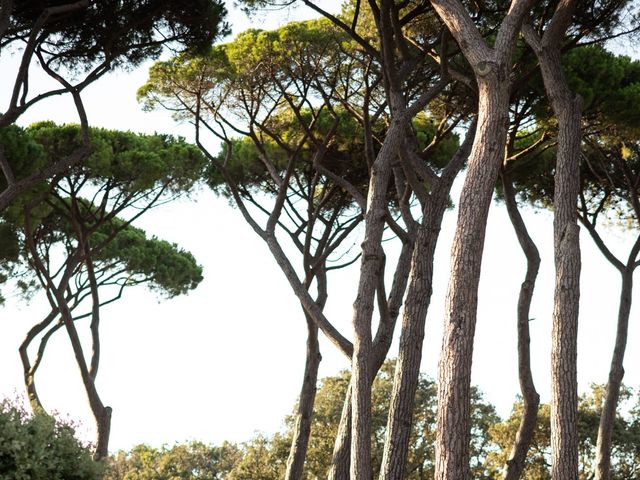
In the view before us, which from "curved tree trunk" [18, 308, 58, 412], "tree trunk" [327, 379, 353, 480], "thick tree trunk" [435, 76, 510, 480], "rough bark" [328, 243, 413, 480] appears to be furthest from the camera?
"curved tree trunk" [18, 308, 58, 412]

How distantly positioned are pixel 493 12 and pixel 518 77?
73 centimetres

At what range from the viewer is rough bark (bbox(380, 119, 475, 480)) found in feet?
25.3

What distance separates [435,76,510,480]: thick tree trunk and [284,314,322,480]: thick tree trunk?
5681mm

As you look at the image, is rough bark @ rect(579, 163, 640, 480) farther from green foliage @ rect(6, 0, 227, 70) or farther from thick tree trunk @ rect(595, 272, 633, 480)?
green foliage @ rect(6, 0, 227, 70)

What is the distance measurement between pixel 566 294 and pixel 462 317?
5.03ft

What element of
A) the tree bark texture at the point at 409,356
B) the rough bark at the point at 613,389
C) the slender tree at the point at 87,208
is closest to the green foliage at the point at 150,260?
the slender tree at the point at 87,208

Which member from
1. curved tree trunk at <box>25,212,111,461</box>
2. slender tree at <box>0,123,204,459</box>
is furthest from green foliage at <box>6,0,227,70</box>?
curved tree trunk at <box>25,212,111,461</box>

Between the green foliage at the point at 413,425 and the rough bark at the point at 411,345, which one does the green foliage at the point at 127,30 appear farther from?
the green foliage at the point at 413,425

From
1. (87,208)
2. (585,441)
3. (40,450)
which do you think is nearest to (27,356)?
(87,208)

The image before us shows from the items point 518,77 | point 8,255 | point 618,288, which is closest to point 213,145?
point 8,255

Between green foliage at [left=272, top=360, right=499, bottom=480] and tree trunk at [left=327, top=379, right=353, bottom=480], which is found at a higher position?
green foliage at [left=272, top=360, right=499, bottom=480]

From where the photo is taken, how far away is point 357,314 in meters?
8.10

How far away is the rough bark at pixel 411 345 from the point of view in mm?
7699

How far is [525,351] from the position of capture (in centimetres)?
1042
